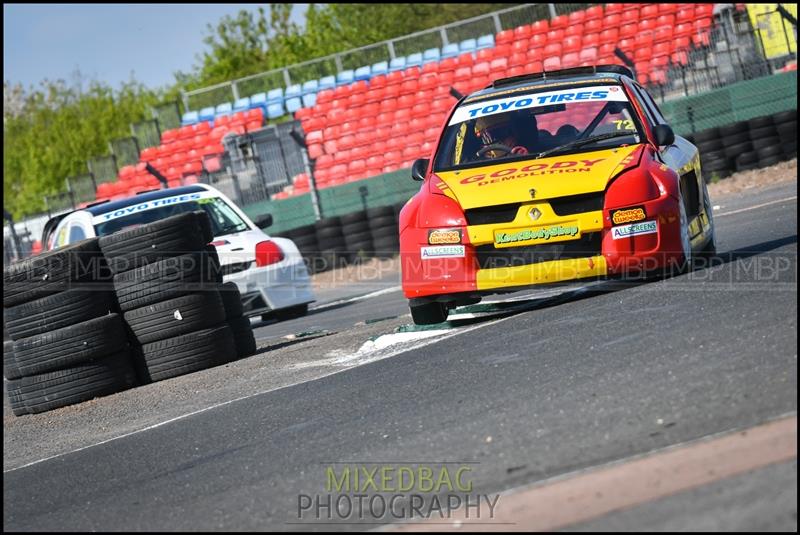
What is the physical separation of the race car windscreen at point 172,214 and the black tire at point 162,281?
3.44 meters

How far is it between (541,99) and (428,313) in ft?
6.34

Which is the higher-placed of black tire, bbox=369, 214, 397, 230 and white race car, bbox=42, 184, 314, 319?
white race car, bbox=42, 184, 314, 319

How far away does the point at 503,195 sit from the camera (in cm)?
792

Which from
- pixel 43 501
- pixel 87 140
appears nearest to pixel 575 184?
pixel 43 501

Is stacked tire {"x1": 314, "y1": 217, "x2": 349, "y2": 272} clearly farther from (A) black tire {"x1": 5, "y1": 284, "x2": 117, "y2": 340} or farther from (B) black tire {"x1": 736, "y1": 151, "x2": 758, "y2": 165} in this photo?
(A) black tire {"x1": 5, "y1": 284, "x2": 117, "y2": 340}

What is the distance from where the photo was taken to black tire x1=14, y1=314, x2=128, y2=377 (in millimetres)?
9180

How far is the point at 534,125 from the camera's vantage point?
29.6ft

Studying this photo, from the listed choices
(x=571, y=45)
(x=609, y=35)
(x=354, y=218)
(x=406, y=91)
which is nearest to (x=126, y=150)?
(x=406, y=91)

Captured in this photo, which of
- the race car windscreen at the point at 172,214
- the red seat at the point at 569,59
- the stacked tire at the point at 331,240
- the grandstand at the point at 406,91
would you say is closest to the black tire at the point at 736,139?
the grandstand at the point at 406,91

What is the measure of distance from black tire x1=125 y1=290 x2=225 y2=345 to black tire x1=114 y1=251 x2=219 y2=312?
0.18ft

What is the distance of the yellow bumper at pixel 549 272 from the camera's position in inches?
306

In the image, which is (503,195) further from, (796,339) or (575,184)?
(796,339)

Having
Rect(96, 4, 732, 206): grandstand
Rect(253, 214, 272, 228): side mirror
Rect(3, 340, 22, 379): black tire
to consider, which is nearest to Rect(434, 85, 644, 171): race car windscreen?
Rect(3, 340, 22, 379): black tire

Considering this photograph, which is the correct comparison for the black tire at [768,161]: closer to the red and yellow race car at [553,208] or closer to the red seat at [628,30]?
the red seat at [628,30]
